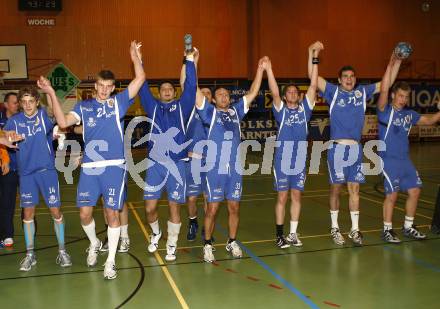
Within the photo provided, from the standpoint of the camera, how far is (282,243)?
7.11 meters

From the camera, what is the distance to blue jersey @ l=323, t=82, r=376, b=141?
7.19 m

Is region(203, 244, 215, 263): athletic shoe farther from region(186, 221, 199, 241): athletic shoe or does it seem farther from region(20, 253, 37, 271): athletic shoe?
region(20, 253, 37, 271): athletic shoe

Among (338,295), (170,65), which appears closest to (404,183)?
(338,295)

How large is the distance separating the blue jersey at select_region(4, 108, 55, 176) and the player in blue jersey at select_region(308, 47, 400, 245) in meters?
3.87

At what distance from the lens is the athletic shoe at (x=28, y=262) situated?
6.29 metres

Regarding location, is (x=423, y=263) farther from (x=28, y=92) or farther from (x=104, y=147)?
(x=28, y=92)

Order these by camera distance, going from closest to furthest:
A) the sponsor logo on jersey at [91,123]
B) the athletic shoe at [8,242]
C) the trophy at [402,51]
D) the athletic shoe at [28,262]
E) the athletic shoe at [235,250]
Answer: the sponsor logo on jersey at [91,123] < the athletic shoe at [28,262] < the athletic shoe at [235,250] < the trophy at [402,51] < the athletic shoe at [8,242]

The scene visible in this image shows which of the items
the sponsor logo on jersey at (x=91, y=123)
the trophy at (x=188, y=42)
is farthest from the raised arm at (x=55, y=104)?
the trophy at (x=188, y=42)

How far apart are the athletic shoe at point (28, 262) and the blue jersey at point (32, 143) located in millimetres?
1107

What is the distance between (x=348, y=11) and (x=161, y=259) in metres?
22.4

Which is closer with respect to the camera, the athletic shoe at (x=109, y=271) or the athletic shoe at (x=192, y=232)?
the athletic shoe at (x=109, y=271)

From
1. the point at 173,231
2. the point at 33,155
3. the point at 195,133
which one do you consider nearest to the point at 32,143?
the point at 33,155

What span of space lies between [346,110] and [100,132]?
363 centimetres

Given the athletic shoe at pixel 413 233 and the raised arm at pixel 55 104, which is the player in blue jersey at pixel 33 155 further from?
the athletic shoe at pixel 413 233
